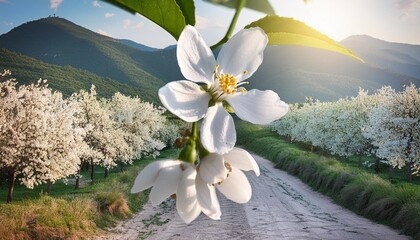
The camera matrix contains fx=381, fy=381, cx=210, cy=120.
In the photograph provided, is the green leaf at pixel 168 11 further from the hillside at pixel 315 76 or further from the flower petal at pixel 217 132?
the hillside at pixel 315 76

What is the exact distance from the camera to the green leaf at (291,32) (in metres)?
0.49

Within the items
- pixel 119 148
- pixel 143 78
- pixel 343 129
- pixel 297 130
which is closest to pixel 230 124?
pixel 119 148

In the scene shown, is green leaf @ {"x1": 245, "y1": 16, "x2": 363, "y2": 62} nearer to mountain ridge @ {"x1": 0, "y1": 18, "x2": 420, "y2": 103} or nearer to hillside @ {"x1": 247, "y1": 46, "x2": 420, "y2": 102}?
mountain ridge @ {"x1": 0, "y1": 18, "x2": 420, "y2": 103}

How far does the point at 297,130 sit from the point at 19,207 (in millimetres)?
32290

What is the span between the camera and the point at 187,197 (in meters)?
0.51

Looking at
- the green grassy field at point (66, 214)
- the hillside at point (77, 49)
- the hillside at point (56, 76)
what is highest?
the hillside at point (77, 49)

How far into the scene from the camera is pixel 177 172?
534 mm

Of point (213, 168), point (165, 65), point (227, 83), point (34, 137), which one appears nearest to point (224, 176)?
point (213, 168)

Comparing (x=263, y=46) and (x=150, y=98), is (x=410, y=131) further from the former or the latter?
(x=150, y=98)

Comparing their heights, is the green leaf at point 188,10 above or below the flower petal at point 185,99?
above

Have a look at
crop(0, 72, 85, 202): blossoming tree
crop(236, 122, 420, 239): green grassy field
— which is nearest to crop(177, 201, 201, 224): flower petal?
crop(236, 122, 420, 239): green grassy field

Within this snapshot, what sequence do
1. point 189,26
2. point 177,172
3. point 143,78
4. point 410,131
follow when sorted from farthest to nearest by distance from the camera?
point 143,78 < point 410,131 < point 177,172 < point 189,26

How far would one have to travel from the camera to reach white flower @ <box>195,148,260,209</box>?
50 cm

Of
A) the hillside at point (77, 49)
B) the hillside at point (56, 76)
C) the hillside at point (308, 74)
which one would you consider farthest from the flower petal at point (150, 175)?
the hillside at point (308, 74)
